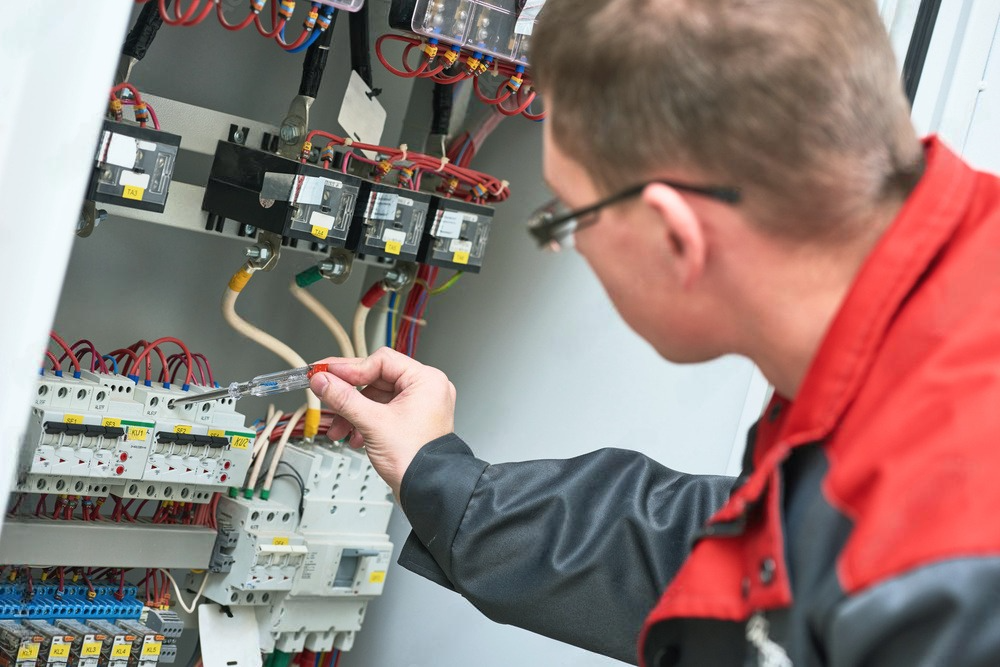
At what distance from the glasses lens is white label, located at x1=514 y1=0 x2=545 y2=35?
0.95m

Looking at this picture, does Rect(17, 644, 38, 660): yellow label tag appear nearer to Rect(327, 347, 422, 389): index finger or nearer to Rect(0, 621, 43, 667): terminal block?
Rect(0, 621, 43, 667): terminal block

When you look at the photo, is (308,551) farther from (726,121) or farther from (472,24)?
(726,121)

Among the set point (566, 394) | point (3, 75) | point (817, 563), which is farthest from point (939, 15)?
point (3, 75)

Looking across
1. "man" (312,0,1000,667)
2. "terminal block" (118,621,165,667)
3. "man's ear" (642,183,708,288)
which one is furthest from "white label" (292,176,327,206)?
"man's ear" (642,183,708,288)

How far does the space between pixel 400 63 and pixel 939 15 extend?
1093 mm

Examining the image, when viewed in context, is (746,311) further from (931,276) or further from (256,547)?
(256,547)

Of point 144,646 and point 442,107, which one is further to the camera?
point 442,107

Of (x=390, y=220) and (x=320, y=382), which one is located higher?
(x=390, y=220)

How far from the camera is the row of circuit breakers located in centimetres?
167

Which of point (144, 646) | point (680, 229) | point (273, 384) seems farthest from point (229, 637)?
point (680, 229)

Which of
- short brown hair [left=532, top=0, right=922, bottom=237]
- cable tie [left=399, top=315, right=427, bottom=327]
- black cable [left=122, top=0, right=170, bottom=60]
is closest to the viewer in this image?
short brown hair [left=532, top=0, right=922, bottom=237]

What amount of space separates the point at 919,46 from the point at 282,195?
4.00ft

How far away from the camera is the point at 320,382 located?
4.75 ft

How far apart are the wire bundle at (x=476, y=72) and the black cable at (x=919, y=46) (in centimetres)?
70
